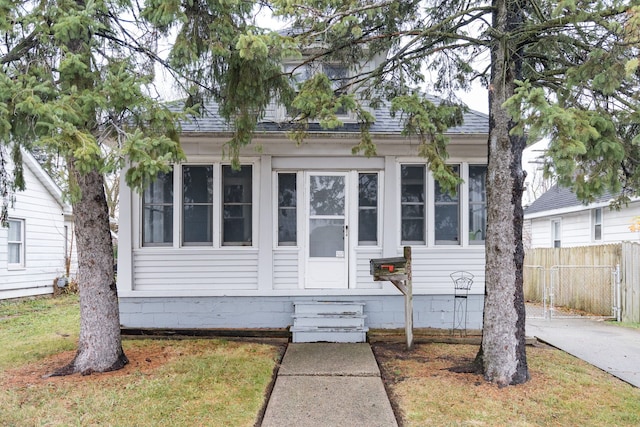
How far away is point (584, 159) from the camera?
4.07 metres

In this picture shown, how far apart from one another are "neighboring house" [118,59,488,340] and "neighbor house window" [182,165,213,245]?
0.02 meters

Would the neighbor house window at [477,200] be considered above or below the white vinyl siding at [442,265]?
above

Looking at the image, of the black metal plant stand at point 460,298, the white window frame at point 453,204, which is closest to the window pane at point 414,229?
the white window frame at point 453,204

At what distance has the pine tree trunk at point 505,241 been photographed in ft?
15.3

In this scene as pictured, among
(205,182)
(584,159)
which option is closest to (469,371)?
(584,159)

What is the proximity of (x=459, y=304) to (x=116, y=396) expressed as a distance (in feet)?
17.1

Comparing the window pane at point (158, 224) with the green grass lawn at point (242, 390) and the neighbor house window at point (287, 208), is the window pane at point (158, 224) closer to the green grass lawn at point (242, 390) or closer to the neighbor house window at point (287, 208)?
the green grass lawn at point (242, 390)

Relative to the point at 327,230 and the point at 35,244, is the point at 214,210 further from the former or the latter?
the point at 35,244

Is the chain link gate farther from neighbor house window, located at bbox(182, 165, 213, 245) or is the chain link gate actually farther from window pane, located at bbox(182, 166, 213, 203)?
window pane, located at bbox(182, 166, 213, 203)

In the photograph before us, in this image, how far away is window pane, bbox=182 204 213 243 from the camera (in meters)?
7.09

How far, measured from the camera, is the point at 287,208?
7191 millimetres

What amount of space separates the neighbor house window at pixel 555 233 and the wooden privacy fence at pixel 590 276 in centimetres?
303

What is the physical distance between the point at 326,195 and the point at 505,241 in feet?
10.6

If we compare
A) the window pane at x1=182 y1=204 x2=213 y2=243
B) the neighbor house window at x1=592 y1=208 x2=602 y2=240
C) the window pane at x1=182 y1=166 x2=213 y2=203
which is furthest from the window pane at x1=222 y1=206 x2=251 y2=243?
the neighbor house window at x1=592 y1=208 x2=602 y2=240
